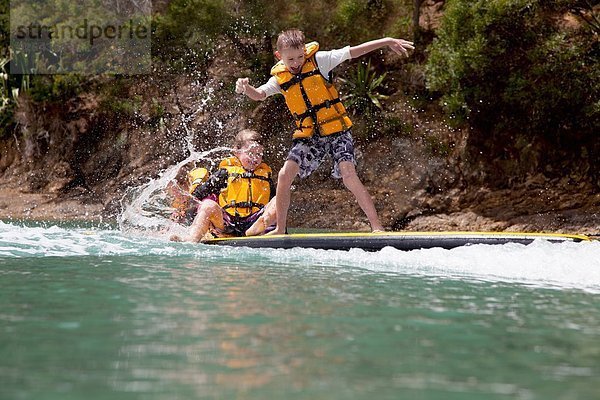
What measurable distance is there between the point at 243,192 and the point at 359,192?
4.73 ft

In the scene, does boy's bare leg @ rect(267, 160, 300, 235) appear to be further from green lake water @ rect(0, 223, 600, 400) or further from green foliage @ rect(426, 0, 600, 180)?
green foliage @ rect(426, 0, 600, 180)

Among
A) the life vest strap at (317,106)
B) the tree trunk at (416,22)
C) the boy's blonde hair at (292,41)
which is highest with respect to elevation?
the tree trunk at (416,22)

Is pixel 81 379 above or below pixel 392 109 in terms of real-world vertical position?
below

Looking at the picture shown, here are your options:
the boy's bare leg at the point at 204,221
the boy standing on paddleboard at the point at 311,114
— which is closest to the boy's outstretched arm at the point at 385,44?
the boy standing on paddleboard at the point at 311,114

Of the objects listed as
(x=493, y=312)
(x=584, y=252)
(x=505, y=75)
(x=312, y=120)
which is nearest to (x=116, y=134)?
(x=505, y=75)

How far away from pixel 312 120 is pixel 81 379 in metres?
5.24

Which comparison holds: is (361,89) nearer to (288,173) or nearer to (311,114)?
(311,114)

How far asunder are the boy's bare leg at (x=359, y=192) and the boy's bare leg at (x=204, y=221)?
1541 millimetres

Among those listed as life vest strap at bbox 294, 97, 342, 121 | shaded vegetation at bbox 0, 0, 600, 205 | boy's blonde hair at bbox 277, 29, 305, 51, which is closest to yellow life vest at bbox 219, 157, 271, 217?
life vest strap at bbox 294, 97, 342, 121

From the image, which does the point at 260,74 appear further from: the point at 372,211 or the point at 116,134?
the point at 372,211

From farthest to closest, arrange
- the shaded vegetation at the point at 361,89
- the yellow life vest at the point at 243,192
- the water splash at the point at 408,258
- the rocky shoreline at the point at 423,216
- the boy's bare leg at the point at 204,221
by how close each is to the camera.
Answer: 1. the shaded vegetation at the point at 361,89
2. the rocky shoreline at the point at 423,216
3. the yellow life vest at the point at 243,192
4. the boy's bare leg at the point at 204,221
5. the water splash at the point at 408,258

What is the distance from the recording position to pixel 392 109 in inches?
602

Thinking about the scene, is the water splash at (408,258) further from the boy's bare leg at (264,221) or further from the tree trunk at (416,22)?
the tree trunk at (416,22)

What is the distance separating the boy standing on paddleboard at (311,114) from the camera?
24.1ft
